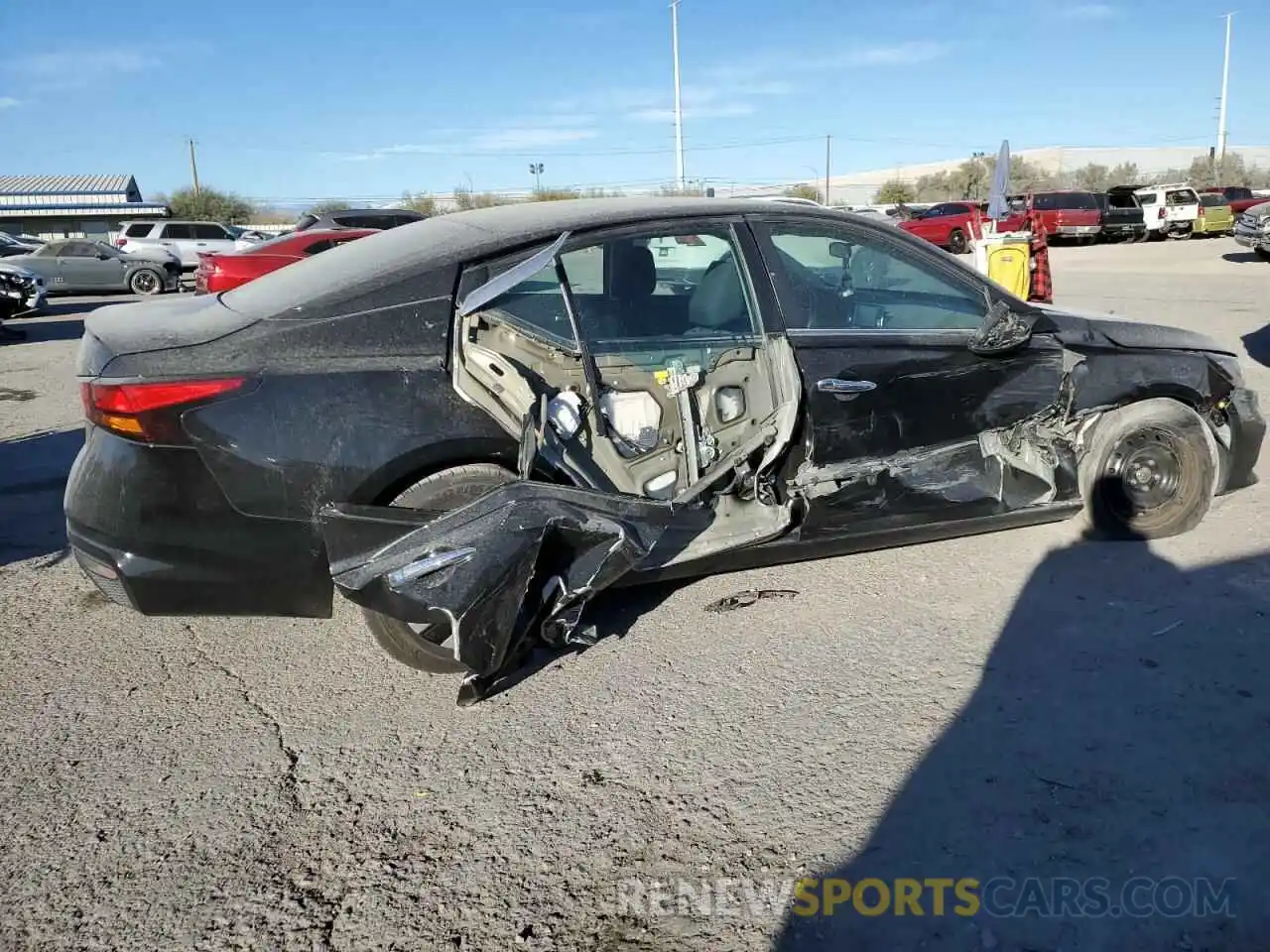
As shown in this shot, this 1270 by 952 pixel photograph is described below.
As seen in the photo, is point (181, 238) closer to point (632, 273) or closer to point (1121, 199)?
point (632, 273)

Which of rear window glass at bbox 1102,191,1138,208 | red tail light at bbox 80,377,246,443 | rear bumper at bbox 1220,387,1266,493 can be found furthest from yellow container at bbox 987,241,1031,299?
rear window glass at bbox 1102,191,1138,208

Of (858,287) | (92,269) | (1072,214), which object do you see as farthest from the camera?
(1072,214)

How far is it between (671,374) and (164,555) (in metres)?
1.93

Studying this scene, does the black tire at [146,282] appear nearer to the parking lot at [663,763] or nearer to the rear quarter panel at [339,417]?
the parking lot at [663,763]

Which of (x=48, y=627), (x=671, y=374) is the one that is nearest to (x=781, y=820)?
(x=671, y=374)

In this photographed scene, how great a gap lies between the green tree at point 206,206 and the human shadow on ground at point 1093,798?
62221 mm

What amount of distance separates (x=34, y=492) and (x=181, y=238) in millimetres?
22940

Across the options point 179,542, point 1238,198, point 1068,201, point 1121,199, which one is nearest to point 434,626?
point 179,542

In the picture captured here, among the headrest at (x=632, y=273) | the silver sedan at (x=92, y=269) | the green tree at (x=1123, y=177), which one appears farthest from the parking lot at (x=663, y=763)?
the green tree at (x=1123, y=177)

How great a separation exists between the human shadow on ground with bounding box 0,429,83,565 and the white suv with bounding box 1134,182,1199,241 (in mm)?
34657

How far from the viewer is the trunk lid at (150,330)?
3.17 metres

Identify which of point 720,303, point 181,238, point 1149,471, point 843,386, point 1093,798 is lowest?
point 1093,798

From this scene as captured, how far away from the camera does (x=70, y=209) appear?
54.4 m

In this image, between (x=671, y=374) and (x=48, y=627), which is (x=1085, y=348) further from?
(x=48, y=627)
